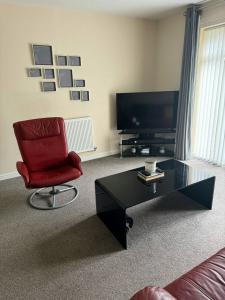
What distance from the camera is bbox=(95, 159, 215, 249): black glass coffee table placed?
186 centimetres

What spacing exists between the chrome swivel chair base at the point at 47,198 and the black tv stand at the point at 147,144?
152cm

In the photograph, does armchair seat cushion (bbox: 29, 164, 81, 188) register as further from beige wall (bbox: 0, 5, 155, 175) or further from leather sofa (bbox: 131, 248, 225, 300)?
leather sofa (bbox: 131, 248, 225, 300)

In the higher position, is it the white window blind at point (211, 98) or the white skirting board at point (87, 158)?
the white window blind at point (211, 98)

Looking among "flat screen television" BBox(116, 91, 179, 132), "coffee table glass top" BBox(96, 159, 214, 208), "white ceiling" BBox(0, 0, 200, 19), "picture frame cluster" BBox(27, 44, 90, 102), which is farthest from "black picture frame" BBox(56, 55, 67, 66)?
"coffee table glass top" BBox(96, 159, 214, 208)

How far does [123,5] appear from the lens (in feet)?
10.2

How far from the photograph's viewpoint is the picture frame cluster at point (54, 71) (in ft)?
10.3

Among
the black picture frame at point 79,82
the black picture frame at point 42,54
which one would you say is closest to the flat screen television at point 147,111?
the black picture frame at point 79,82

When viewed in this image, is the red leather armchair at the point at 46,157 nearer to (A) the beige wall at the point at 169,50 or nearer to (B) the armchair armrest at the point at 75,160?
(B) the armchair armrest at the point at 75,160

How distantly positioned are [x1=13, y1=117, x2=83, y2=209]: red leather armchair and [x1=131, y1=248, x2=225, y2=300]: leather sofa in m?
1.64

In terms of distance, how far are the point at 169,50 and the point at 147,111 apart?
3.82 feet

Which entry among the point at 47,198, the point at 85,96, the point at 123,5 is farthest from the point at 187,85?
the point at 47,198

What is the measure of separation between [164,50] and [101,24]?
1246 millimetres

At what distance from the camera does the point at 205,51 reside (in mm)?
3359

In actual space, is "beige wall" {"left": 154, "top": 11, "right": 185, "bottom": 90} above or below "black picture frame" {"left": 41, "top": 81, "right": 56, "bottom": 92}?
above
